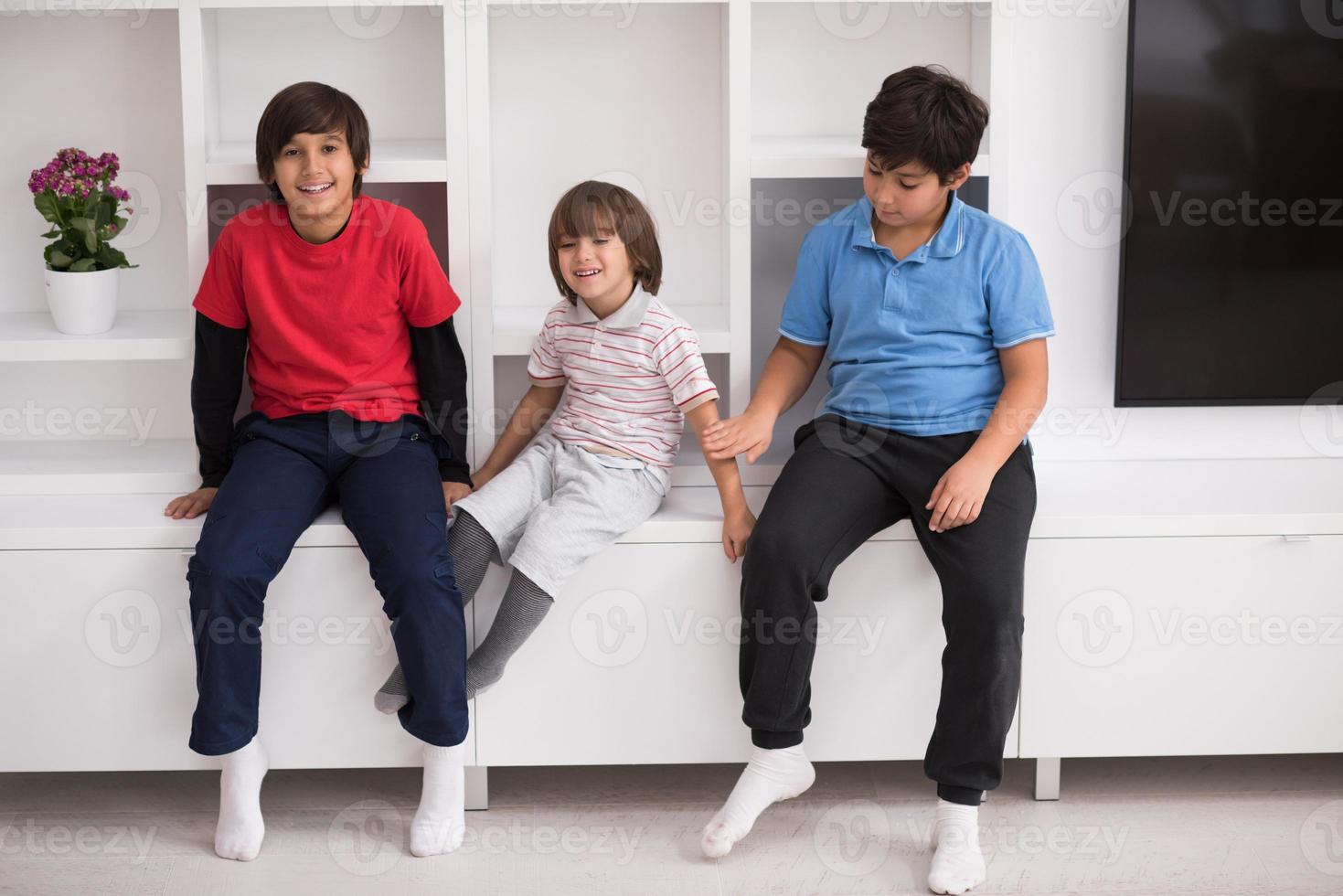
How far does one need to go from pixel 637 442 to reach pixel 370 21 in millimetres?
801

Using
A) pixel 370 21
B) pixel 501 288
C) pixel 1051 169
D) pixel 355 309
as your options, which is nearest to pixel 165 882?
pixel 355 309

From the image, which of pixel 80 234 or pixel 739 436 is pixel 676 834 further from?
pixel 80 234

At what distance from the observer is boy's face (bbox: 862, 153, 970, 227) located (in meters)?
1.60

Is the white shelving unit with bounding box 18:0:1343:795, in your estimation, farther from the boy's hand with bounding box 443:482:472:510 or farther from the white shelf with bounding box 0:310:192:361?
the boy's hand with bounding box 443:482:472:510

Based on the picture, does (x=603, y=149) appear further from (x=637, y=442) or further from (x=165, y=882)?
(x=165, y=882)

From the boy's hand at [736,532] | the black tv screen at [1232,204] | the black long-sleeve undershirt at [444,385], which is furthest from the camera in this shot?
the black tv screen at [1232,204]

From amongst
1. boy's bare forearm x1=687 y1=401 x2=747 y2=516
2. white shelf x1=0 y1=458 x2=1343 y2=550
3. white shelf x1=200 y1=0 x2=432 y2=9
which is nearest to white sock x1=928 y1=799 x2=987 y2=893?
white shelf x1=0 y1=458 x2=1343 y2=550

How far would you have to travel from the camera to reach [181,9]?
5.64ft

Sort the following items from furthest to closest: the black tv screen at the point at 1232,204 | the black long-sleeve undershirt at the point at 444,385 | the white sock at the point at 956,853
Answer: the black tv screen at the point at 1232,204
the black long-sleeve undershirt at the point at 444,385
the white sock at the point at 956,853

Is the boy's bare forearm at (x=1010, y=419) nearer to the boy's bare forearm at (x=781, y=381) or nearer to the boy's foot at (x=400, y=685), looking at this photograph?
the boy's bare forearm at (x=781, y=381)

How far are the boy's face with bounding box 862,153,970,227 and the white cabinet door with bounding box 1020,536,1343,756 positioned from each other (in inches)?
18.2

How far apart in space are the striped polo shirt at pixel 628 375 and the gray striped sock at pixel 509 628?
0.74 feet

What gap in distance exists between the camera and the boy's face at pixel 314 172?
1648 millimetres

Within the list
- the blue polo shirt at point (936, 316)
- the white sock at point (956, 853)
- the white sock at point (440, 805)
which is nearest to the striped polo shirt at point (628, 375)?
the blue polo shirt at point (936, 316)
